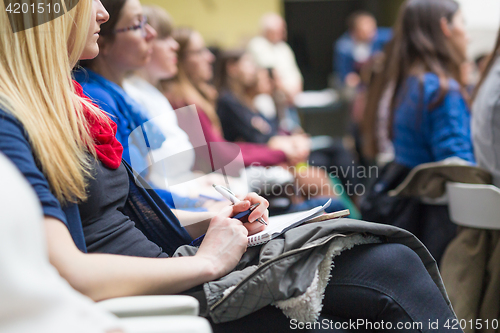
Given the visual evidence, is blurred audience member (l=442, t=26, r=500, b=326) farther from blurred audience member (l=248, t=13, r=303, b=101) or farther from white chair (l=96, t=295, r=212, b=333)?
blurred audience member (l=248, t=13, r=303, b=101)

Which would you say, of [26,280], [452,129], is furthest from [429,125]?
[26,280]

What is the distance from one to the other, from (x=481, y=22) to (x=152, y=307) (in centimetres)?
593

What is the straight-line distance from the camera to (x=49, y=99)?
82cm

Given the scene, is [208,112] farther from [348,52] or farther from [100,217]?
[348,52]

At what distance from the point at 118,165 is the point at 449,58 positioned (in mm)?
1741

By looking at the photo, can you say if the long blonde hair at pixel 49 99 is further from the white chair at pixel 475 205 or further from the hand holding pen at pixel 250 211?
the white chair at pixel 475 205

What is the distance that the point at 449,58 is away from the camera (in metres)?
2.06

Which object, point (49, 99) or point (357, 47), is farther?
point (357, 47)

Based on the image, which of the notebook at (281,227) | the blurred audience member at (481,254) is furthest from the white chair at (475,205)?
the notebook at (281,227)

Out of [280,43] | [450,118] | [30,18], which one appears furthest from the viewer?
[280,43]

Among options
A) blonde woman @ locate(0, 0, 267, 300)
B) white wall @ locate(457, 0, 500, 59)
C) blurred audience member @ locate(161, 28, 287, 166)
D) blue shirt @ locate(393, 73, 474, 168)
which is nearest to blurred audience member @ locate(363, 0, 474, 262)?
blue shirt @ locate(393, 73, 474, 168)

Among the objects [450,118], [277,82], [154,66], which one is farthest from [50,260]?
[277,82]

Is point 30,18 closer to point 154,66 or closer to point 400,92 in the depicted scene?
point 154,66

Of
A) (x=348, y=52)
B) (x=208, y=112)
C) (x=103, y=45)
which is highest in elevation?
(x=103, y=45)
